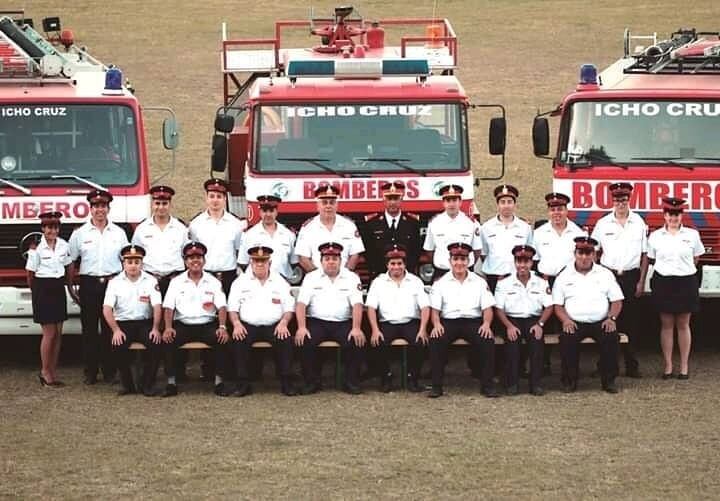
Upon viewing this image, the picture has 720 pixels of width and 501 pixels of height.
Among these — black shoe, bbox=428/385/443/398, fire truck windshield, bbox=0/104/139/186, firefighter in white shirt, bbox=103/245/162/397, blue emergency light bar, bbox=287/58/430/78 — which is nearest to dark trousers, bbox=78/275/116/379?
firefighter in white shirt, bbox=103/245/162/397

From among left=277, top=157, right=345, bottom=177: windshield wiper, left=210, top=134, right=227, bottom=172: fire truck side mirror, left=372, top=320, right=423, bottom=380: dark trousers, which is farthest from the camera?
left=210, top=134, right=227, bottom=172: fire truck side mirror

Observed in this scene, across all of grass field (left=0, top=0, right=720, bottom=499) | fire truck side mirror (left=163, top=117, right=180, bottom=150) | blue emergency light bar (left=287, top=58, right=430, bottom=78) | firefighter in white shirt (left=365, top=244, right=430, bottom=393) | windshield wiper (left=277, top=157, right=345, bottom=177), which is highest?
blue emergency light bar (left=287, top=58, right=430, bottom=78)

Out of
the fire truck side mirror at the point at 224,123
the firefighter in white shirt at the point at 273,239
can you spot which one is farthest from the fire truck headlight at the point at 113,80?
the firefighter in white shirt at the point at 273,239

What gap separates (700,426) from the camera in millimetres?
14898

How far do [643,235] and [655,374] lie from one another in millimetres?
1242

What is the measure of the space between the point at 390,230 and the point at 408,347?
4.37 ft

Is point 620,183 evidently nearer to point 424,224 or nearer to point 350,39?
point 424,224

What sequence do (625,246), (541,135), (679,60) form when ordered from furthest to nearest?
(679,60), (541,135), (625,246)

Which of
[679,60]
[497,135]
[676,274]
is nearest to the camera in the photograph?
[676,274]

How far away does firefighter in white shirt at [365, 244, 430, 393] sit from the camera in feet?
53.4

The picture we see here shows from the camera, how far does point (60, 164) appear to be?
56.8 feet

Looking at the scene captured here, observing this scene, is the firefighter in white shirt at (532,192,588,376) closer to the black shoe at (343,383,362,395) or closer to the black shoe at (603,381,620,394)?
the black shoe at (603,381,620,394)

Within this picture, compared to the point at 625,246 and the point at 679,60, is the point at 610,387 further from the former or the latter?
the point at 679,60

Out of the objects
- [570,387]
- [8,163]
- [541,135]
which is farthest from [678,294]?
[8,163]
